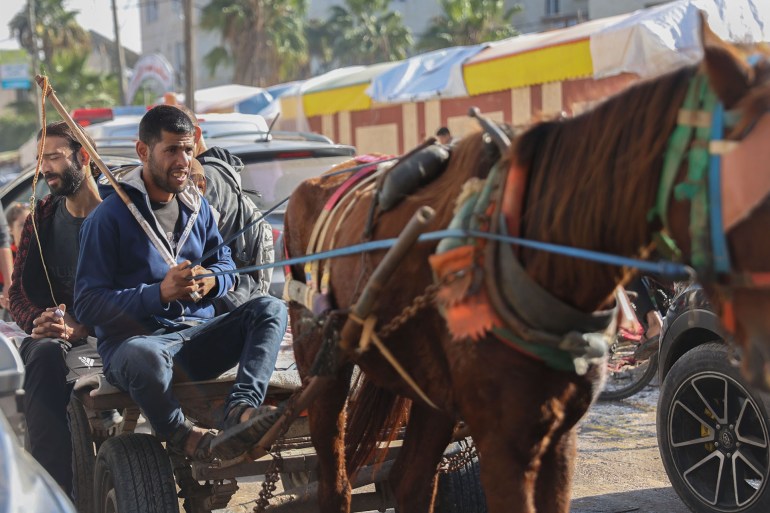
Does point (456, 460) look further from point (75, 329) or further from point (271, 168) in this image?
point (271, 168)

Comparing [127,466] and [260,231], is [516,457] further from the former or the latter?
[260,231]

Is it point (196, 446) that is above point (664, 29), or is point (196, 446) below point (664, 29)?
below

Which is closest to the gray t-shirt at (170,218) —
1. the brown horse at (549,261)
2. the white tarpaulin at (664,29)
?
the brown horse at (549,261)

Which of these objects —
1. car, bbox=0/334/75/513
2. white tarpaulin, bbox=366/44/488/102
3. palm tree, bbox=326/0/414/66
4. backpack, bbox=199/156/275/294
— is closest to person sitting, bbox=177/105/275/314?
backpack, bbox=199/156/275/294

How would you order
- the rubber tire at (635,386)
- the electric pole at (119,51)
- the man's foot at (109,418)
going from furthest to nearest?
the electric pole at (119,51) < the rubber tire at (635,386) < the man's foot at (109,418)

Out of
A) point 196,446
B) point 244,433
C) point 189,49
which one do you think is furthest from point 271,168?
point 189,49

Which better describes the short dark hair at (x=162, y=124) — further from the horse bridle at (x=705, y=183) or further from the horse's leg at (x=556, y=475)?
the horse bridle at (x=705, y=183)

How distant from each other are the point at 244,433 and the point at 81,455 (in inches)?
55.3

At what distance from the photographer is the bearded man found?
4828 millimetres

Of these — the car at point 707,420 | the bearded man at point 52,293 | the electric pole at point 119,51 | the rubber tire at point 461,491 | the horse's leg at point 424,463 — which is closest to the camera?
the horse's leg at point 424,463

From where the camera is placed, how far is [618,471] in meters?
6.12

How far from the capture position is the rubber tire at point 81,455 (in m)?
4.84

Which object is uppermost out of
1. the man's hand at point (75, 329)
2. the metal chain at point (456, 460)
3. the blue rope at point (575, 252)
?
the blue rope at point (575, 252)

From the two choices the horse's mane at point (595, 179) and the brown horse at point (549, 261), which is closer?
the brown horse at point (549, 261)
